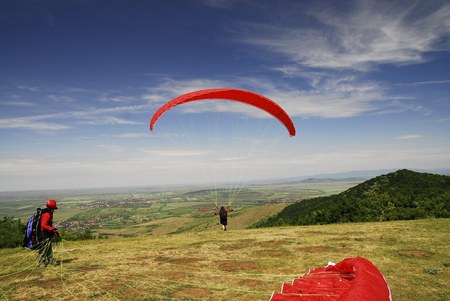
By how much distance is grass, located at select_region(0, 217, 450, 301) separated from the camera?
26.4 ft

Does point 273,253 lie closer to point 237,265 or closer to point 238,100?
point 237,265

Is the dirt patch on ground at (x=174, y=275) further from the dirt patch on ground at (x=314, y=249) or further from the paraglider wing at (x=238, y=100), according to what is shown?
the dirt patch on ground at (x=314, y=249)

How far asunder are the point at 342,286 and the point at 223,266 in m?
5.56

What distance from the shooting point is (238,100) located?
509 inches

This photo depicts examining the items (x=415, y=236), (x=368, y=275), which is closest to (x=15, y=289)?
(x=368, y=275)

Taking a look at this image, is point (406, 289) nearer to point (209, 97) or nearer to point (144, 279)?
point (144, 279)

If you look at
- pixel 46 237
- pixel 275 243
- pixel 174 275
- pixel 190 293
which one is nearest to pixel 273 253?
pixel 275 243

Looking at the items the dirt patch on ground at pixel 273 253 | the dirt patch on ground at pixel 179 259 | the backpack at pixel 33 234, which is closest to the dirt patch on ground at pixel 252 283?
the dirt patch on ground at pixel 179 259

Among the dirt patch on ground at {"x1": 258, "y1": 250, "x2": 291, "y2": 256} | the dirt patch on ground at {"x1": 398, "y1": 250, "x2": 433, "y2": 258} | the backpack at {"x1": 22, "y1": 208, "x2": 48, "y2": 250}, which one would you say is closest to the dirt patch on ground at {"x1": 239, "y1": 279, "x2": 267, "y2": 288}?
the dirt patch on ground at {"x1": 258, "y1": 250, "x2": 291, "y2": 256}

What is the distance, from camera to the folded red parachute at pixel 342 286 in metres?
4.98

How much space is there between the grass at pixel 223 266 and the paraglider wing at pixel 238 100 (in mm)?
5671

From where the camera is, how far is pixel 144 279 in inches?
370

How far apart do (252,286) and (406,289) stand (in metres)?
A: 4.22

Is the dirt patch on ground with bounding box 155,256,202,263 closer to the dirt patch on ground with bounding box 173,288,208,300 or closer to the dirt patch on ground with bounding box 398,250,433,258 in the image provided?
the dirt patch on ground with bounding box 173,288,208,300
